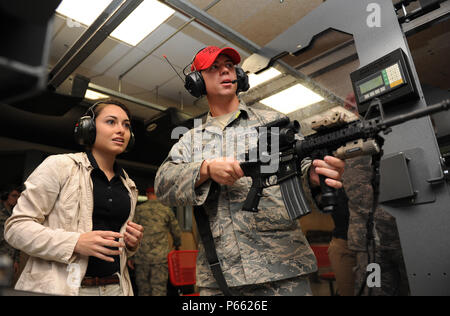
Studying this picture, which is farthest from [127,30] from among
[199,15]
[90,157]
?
[90,157]

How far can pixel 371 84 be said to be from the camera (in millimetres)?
1220

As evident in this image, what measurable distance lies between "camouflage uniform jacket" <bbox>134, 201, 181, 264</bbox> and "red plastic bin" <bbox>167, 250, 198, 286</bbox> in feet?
2.73

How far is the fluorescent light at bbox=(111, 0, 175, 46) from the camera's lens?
1.91 m

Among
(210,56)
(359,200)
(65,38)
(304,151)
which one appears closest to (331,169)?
(304,151)

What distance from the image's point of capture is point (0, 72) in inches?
12.7

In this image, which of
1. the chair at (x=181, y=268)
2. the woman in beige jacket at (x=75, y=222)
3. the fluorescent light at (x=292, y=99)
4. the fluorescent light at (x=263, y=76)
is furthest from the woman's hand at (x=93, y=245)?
the chair at (x=181, y=268)

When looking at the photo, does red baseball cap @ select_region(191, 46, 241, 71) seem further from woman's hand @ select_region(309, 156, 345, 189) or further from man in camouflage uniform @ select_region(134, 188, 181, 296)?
man in camouflage uniform @ select_region(134, 188, 181, 296)

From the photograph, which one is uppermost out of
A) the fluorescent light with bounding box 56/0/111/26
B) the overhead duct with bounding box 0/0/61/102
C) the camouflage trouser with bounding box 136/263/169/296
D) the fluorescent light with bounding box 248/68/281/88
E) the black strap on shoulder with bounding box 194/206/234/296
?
the fluorescent light with bounding box 56/0/111/26

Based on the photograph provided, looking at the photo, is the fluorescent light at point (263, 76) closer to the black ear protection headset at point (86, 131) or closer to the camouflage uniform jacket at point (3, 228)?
the black ear protection headset at point (86, 131)

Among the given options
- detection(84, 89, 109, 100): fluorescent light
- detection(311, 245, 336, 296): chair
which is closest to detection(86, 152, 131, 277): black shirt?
detection(311, 245, 336, 296): chair

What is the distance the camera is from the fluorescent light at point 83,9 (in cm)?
198

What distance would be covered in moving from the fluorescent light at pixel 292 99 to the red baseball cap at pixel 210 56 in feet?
1.22

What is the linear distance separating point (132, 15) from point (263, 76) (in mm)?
975

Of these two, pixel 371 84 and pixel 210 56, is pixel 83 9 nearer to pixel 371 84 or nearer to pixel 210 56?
pixel 210 56
